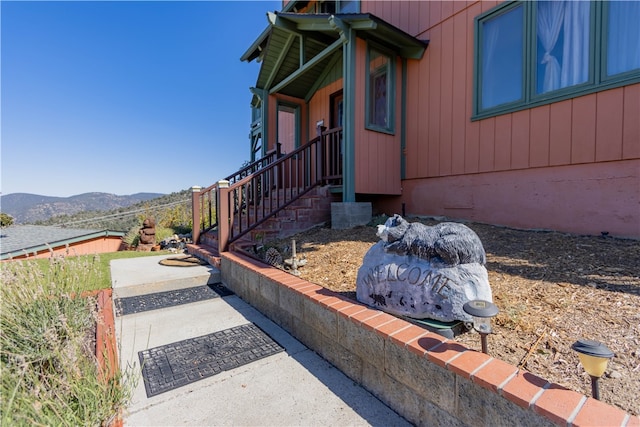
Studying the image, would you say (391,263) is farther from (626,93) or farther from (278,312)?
(626,93)

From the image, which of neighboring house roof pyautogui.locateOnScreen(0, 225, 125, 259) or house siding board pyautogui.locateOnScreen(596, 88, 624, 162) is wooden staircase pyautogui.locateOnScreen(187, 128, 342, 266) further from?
neighboring house roof pyautogui.locateOnScreen(0, 225, 125, 259)

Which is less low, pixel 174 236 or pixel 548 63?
pixel 548 63

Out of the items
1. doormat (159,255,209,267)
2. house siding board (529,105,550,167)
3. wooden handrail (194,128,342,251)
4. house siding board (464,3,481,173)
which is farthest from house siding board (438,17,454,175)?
doormat (159,255,209,267)

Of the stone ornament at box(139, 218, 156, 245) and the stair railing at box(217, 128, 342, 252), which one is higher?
the stair railing at box(217, 128, 342, 252)

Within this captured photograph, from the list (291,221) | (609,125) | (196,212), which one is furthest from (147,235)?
(609,125)

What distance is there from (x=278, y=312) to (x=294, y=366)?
0.75 meters

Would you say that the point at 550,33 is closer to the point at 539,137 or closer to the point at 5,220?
the point at 539,137

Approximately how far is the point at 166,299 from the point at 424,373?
326 cm

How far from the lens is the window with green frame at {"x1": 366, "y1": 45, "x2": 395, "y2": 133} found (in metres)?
5.36

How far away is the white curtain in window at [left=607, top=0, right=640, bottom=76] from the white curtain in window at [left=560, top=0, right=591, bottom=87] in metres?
0.22

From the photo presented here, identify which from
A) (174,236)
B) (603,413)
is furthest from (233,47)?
(603,413)

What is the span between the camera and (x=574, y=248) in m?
3.01

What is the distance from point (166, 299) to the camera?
3.53 meters

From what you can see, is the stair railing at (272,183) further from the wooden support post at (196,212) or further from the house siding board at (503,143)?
the house siding board at (503,143)
